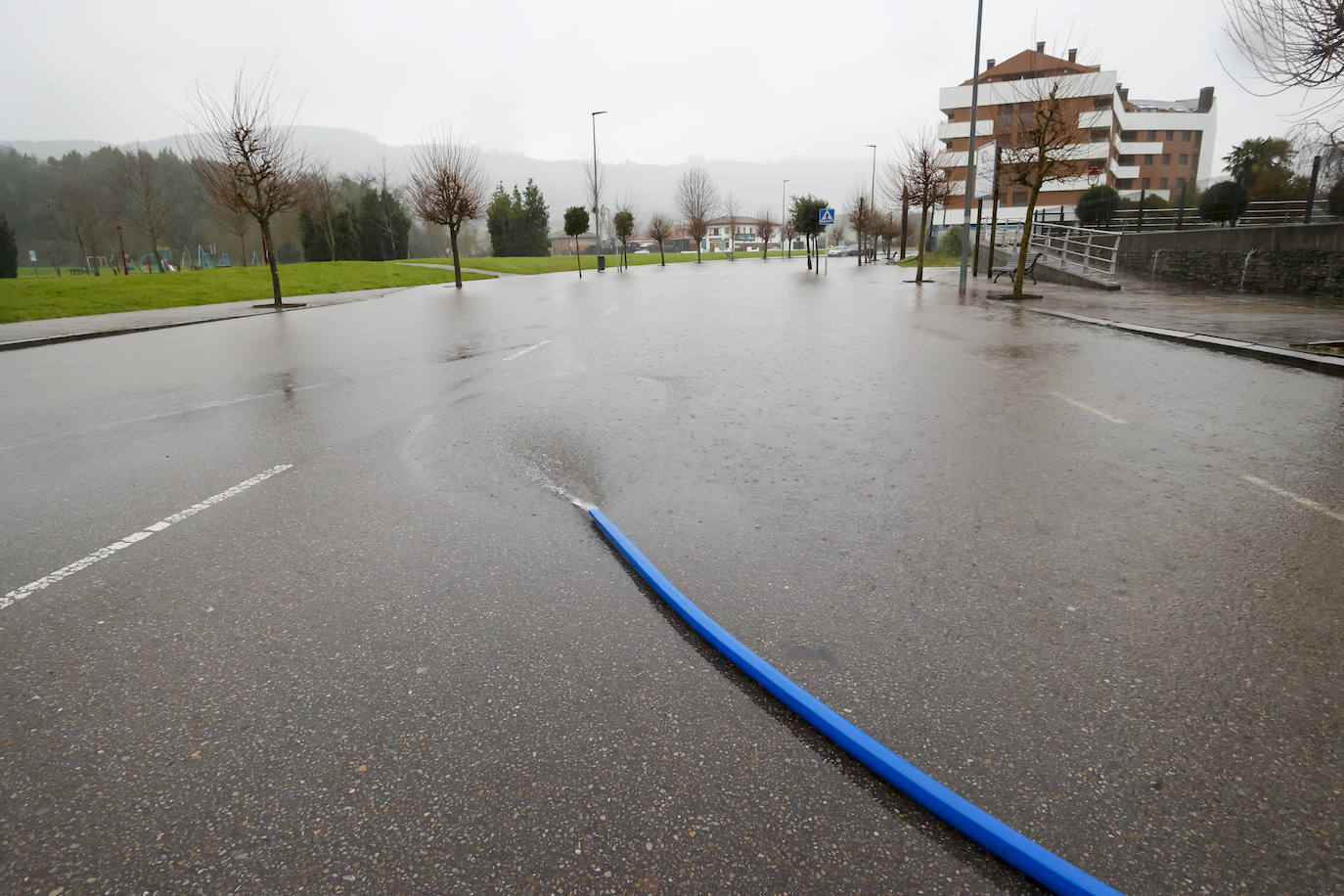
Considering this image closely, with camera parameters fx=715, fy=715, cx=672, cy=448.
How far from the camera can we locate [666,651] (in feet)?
8.88

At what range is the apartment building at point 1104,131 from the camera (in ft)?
209

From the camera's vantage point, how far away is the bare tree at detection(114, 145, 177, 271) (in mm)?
61956

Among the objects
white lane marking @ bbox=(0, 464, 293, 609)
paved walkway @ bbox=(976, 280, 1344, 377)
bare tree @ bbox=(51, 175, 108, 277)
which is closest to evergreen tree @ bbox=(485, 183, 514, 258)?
bare tree @ bbox=(51, 175, 108, 277)

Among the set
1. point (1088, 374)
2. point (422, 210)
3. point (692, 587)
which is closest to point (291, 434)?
point (692, 587)

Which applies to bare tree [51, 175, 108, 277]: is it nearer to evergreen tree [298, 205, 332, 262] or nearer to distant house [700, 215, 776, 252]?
evergreen tree [298, 205, 332, 262]

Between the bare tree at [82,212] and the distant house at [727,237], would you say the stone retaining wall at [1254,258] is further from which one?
the distant house at [727,237]

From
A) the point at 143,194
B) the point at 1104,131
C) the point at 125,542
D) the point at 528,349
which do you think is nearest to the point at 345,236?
the point at 143,194

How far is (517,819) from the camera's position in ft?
6.25

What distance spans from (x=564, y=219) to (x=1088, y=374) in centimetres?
4384

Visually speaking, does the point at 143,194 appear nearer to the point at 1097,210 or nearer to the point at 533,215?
the point at 533,215

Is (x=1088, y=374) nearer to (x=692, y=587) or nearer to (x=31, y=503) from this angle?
(x=692, y=587)

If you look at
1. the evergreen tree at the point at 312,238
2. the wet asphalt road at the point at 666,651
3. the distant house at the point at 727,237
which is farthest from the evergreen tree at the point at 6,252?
the distant house at the point at 727,237

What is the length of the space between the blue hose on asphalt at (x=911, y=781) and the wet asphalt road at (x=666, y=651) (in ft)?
0.19

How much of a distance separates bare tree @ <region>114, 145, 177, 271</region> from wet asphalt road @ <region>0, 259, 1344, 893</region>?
234 feet
